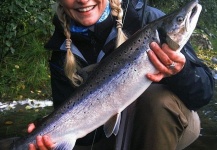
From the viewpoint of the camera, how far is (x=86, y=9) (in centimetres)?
284

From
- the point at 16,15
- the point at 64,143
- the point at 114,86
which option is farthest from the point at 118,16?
the point at 16,15

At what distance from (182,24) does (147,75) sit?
0.37 metres

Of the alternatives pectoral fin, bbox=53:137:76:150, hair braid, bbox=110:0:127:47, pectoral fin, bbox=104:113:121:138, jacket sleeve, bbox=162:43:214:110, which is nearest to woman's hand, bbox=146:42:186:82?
jacket sleeve, bbox=162:43:214:110

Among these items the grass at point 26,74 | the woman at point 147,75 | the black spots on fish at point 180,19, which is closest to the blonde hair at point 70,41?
the woman at point 147,75

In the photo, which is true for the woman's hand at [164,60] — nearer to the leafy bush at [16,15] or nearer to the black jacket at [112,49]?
the black jacket at [112,49]

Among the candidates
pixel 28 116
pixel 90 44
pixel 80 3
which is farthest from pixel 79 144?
pixel 28 116

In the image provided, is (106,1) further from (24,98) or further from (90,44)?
(24,98)

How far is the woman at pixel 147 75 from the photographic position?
253 centimetres

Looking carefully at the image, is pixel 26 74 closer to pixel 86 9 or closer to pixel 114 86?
pixel 86 9

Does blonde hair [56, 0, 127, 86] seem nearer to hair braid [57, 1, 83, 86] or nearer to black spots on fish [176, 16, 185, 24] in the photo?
hair braid [57, 1, 83, 86]

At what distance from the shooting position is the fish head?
89.0 inches

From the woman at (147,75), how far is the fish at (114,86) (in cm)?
6

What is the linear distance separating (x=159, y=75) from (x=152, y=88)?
0.33m

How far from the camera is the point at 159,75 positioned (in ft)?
7.80
